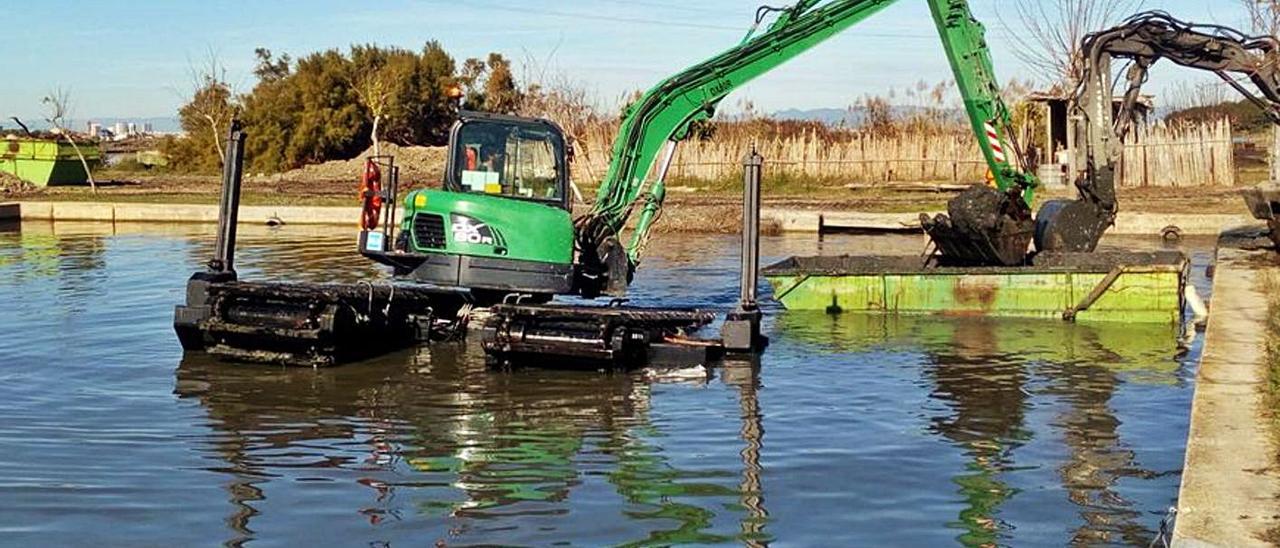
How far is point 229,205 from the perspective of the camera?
1658cm

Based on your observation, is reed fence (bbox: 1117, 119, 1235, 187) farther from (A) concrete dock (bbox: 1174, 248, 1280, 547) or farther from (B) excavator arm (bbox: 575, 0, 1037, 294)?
(A) concrete dock (bbox: 1174, 248, 1280, 547)

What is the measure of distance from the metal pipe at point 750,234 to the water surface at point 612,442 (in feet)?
2.43

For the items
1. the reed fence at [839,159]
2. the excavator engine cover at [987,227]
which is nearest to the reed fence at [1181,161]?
the reed fence at [839,159]

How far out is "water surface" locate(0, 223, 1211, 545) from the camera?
9.41m

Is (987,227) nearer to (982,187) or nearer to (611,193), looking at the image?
(982,187)

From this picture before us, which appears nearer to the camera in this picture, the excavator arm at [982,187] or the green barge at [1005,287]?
the green barge at [1005,287]

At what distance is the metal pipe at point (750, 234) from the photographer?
1576 centimetres

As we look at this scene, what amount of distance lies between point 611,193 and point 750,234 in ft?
8.02

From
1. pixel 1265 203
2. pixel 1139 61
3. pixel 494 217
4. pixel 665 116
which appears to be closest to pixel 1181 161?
pixel 1265 203

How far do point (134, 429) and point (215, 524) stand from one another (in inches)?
131

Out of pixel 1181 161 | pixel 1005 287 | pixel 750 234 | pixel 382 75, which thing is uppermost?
pixel 382 75

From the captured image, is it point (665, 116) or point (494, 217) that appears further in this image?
point (665, 116)

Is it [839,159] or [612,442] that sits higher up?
[839,159]

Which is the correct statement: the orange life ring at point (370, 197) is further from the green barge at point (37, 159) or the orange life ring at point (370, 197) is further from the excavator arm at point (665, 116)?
the green barge at point (37, 159)
